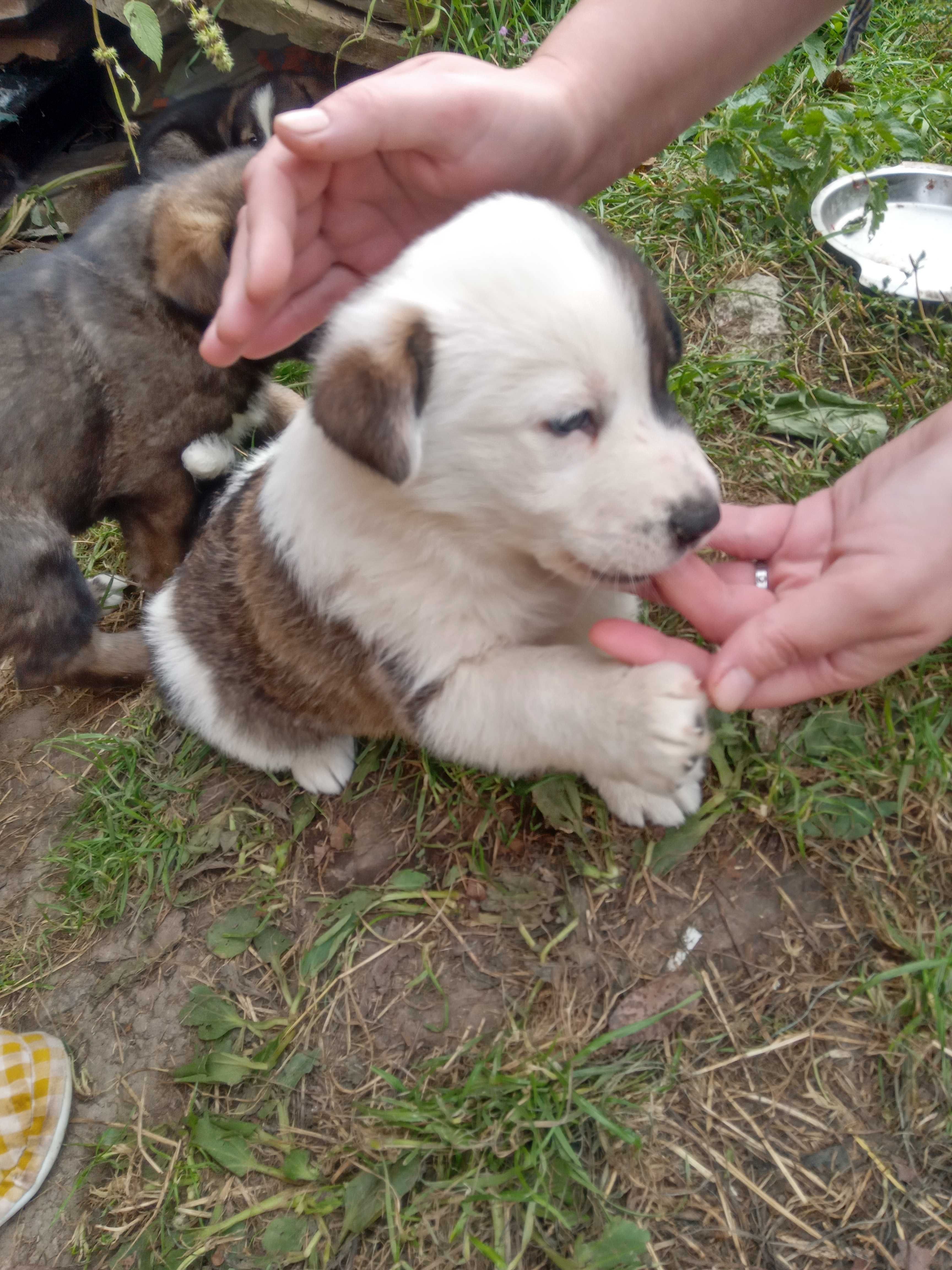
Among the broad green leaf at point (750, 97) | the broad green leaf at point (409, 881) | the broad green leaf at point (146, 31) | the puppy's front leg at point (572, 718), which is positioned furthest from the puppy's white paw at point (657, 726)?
the broad green leaf at point (750, 97)

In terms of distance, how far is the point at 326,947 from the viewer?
8.18 ft

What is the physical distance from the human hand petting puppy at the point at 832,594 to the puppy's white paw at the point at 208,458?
7.18 feet

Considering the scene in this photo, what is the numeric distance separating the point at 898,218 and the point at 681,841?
2.75 m

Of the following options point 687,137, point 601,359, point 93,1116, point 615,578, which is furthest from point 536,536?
point 687,137

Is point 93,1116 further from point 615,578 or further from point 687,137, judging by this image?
point 687,137

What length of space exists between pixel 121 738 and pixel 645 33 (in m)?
2.86

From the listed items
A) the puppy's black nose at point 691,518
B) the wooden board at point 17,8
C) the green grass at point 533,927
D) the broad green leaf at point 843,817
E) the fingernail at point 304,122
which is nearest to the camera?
the puppy's black nose at point 691,518

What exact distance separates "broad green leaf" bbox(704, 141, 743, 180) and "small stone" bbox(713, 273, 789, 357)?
448mm

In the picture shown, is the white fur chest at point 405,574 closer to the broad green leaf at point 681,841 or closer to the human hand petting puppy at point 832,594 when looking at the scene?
the human hand petting puppy at point 832,594

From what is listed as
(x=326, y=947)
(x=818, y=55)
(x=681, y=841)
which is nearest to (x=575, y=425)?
(x=681, y=841)

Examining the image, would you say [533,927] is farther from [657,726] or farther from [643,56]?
[643,56]

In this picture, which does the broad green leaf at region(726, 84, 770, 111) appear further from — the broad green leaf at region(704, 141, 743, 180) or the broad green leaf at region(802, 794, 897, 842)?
the broad green leaf at region(802, 794, 897, 842)

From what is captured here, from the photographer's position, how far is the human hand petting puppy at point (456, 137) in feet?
7.09

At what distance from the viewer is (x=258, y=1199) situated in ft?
7.20
